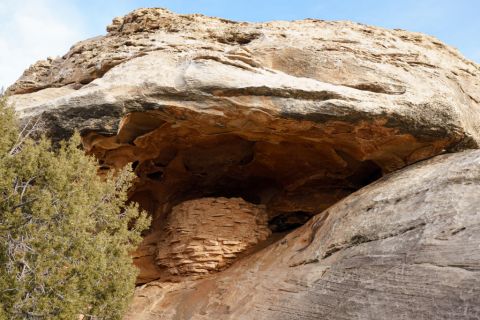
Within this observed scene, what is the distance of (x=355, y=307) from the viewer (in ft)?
18.9

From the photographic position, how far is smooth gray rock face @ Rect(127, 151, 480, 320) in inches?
207

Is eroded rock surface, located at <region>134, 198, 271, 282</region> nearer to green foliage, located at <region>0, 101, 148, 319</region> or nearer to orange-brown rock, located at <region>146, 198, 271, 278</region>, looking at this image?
orange-brown rock, located at <region>146, 198, 271, 278</region>

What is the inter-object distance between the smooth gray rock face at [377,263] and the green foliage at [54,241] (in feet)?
5.23

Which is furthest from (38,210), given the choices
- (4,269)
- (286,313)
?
(286,313)

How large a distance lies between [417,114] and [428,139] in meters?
0.47

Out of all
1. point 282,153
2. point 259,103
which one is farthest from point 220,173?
point 259,103

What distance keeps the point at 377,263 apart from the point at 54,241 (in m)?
3.68

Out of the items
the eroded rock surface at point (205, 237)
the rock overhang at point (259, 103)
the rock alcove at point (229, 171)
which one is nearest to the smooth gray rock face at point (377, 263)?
the eroded rock surface at point (205, 237)

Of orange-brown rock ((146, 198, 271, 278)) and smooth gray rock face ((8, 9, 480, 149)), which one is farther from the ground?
smooth gray rock face ((8, 9, 480, 149))

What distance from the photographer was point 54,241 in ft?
20.8

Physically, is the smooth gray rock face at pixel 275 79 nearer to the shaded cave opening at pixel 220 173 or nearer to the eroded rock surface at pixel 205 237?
the shaded cave opening at pixel 220 173

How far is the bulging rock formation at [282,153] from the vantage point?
604 cm

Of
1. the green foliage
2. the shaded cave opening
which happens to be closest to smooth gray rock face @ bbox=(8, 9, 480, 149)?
the shaded cave opening

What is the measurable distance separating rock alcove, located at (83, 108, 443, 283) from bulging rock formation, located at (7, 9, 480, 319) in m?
0.03
